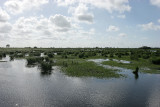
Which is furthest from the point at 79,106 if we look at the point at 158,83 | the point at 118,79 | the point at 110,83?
the point at 158,83

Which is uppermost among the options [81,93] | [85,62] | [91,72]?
[85,62]

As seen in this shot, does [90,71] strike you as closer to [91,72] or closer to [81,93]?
[91,72]

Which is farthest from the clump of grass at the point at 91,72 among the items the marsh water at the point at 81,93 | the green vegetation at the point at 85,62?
the marsh water at the point at 81,93

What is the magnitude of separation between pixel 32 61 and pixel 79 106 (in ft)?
135

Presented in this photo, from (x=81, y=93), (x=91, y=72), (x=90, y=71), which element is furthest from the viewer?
(x=90, y=71)

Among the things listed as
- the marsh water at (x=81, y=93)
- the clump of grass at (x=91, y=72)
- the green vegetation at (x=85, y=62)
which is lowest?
the marsh water at (x=81, y=93)

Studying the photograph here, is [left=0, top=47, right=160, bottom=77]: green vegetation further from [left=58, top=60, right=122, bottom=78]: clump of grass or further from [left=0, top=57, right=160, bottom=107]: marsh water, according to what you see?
[left=0, top=57, right=160, bottom=107]: marsh water

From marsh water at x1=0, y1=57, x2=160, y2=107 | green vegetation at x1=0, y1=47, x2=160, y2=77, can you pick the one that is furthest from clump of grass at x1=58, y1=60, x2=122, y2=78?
marsh water at x1=0, y1=57, x2=160, y2=107

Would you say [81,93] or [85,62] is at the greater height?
[85,62]

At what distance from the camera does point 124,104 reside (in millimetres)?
19766

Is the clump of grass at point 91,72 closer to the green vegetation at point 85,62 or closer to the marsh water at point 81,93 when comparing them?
the green vegetation at point 85,62

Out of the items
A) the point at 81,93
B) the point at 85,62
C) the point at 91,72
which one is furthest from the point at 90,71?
the point at 85,62

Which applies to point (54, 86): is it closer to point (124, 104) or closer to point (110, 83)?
point (110, 83)

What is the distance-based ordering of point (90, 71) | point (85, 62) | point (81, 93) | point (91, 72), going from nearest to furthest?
1. point (81, 93)
2. point (91, 72)
3. point (90, 71)
4. point (85, 62)
